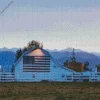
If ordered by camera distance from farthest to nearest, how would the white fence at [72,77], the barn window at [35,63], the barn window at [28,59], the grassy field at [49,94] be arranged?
1. the barn window at [35,63]
2. the barn window at [28,59]
3. the white fence at [72,77]
4. the grassy field at [49,94]

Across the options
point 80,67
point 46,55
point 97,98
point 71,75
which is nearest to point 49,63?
point 46,55

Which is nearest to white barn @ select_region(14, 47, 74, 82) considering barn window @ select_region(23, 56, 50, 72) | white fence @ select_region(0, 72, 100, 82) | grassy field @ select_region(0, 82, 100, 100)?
barn window @ select_region(23, 56, 50, 72)

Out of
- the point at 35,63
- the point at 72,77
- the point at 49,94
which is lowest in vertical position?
the point at 49,94

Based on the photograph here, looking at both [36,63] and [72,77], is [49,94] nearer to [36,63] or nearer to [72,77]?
[72,77]

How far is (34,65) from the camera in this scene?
62.1m

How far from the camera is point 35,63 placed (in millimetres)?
62094

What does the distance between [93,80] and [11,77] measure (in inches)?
340

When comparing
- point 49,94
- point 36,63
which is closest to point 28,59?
point 36,63

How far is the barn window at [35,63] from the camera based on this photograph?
2411 inches

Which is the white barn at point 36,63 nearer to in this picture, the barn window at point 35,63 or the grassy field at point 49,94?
the barn window at point 35,63

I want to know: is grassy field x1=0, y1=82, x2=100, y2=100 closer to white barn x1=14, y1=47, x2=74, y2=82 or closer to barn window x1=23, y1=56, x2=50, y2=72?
white barn x1=14, y1=47, x2=74, y2=82

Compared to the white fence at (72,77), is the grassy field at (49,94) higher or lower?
lower

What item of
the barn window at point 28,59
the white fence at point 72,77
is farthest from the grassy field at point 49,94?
the barn window at point 28,59

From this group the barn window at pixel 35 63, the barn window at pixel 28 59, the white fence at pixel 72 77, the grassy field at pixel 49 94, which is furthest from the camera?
the barn window at pixel 35 63
